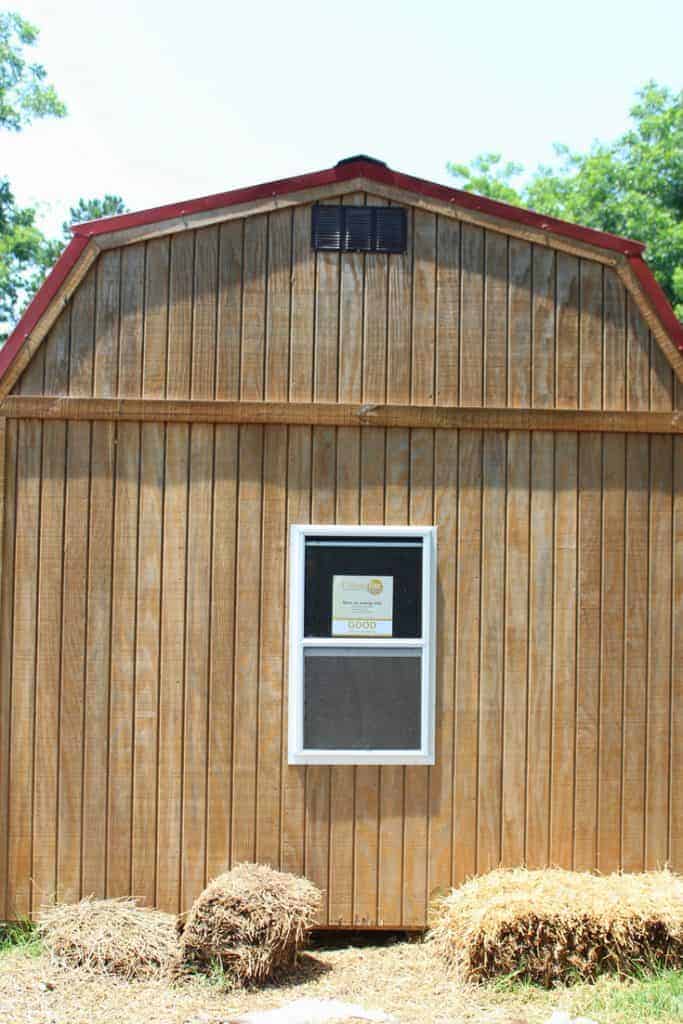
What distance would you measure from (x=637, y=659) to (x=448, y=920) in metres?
1.65

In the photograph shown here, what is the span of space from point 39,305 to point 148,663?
1.91 meters

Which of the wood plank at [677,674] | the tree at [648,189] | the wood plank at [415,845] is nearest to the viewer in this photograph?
the wood plank at [415,845]

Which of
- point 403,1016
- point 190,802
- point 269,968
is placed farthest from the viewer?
point 190,802

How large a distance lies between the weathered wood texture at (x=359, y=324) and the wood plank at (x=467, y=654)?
376mm

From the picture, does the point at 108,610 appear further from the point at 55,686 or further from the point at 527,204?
the point at 527,204

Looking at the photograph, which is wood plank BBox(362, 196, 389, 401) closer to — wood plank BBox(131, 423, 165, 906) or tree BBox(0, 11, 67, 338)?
wood plank BBox(131, 423, 165, 906)

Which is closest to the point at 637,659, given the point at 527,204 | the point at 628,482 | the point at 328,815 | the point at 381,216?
the point at 628,482

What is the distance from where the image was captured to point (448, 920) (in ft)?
16.8

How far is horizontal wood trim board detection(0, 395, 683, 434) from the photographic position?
5438mm

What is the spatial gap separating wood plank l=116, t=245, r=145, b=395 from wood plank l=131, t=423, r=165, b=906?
268mm

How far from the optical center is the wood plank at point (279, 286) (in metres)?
5.55

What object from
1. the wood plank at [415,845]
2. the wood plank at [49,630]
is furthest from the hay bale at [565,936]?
the wood plank at [49,630]

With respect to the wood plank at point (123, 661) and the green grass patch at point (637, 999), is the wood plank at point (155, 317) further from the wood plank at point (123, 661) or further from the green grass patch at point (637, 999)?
the green grass patch at point (637, 999)

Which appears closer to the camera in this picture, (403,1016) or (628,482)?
(403,1016)
